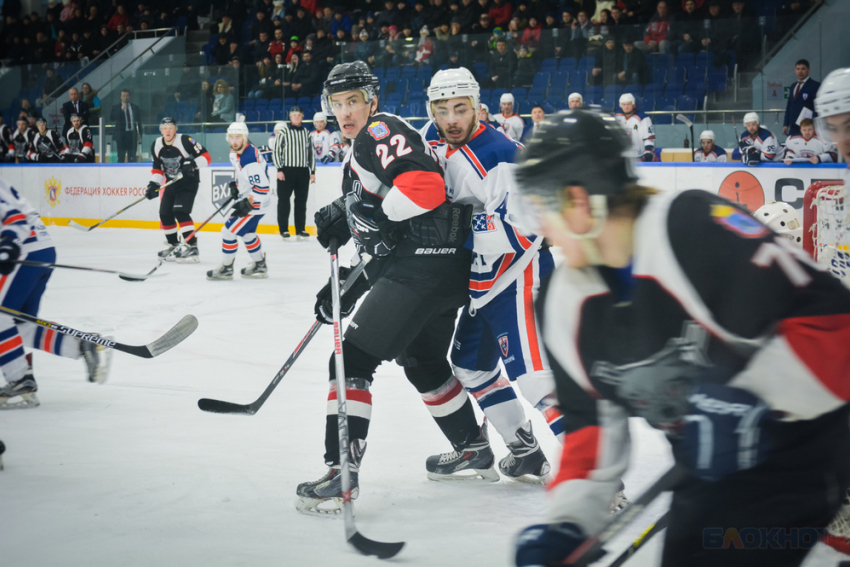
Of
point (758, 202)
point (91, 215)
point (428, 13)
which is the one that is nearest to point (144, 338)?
point (758, 202)

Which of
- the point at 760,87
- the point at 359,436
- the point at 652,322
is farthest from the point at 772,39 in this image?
the point at 652,322

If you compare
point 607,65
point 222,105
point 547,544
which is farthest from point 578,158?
point 222,105

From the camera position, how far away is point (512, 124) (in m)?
→ 9.05

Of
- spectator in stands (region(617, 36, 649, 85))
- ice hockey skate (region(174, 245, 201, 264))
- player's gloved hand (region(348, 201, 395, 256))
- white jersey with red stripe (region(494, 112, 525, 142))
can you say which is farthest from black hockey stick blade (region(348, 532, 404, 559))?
spectator in stands (region(617, 36, 649, 85))

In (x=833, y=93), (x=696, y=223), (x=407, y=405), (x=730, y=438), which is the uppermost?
(x=833, y=93)

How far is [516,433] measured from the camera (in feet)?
7.51

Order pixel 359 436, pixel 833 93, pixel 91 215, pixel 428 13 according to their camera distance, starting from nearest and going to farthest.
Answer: pixel 833 93
pixel 359 436
pixel 91 215
pixel 428 13

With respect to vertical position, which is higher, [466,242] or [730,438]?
[466,242]

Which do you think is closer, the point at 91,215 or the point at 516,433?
the point at 516,433

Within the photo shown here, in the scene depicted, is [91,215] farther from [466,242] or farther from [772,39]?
[466,242]

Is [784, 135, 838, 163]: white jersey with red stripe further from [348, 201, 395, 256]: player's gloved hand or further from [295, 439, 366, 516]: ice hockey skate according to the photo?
[295, 439, 366, 516]: ice hockey skate

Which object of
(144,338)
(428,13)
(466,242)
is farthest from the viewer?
(428,13)

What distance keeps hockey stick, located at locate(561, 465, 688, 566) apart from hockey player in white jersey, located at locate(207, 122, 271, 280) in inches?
216

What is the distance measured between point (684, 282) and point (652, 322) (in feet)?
0.25
